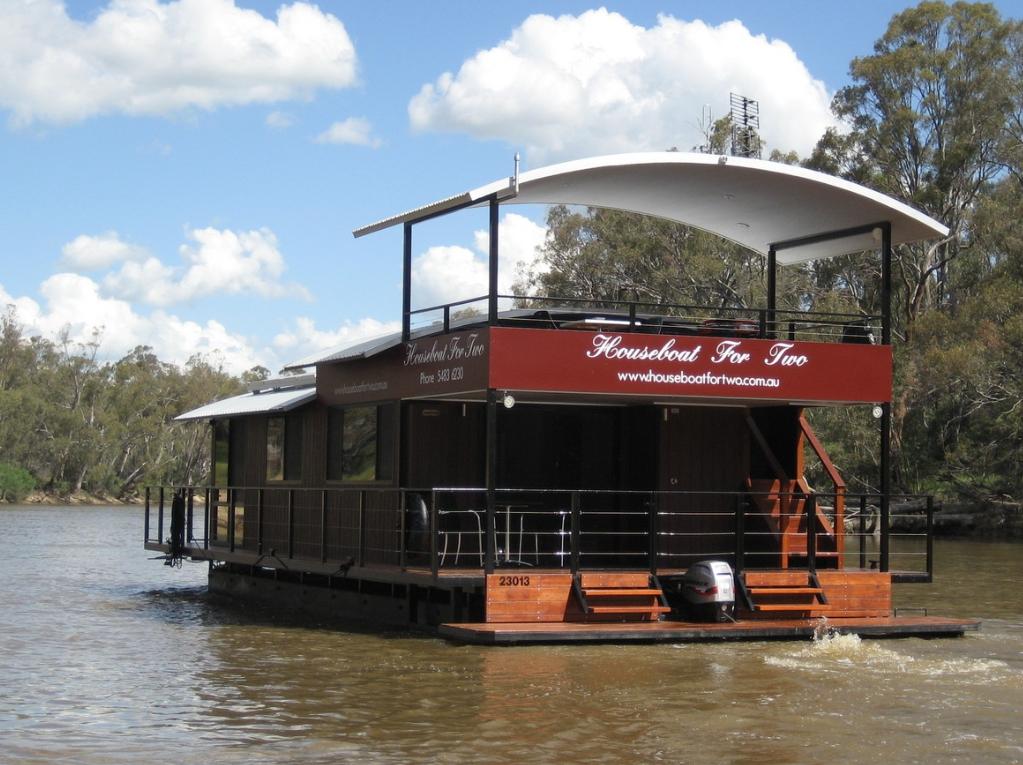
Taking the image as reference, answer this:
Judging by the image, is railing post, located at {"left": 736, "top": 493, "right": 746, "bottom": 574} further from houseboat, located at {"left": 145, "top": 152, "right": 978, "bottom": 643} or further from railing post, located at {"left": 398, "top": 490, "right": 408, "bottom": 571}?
railing post, located at {"left": 398, "top": 490, "right": 408, "bottom": 571}

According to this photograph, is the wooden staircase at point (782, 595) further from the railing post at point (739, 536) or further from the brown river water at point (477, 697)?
the brown river water at point (477, 697)

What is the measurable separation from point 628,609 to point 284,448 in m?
7.14

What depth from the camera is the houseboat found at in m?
15.3

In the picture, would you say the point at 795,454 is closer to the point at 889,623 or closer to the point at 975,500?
the point at 889,623

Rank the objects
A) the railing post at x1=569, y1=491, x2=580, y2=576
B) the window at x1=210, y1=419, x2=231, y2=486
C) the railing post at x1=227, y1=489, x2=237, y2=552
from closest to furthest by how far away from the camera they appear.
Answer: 1. the railing post at x1=569, y1=491, x2=580, y2=576
2. the railing post at x1=227, y1=489, x2=237, y2=552
3. the window at x1=210, y1=419, x2=231, y2=486

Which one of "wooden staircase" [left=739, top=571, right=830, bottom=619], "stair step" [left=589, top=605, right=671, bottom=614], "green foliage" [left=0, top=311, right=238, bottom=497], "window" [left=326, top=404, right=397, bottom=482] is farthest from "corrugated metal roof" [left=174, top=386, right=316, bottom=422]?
"green foliage" [left=0, top=311, right=238, bottom=497]

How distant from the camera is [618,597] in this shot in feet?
50.4

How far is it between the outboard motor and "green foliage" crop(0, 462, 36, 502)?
72.6 m

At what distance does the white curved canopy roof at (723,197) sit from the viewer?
16.0 metres

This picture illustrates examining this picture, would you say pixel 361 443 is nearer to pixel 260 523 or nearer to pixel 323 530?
pixel 323 530

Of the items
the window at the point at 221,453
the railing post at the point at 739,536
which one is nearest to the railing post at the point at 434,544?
the railing post at the point at 739,536

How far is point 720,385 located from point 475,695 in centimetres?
565

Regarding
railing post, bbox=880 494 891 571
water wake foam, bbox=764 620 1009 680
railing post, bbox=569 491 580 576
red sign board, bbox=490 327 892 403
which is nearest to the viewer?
water wake foam, bbox=764 620 1009 680

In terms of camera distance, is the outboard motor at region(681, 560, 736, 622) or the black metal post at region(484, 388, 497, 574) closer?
the black metal post at region(484, 388, 497, 574)
